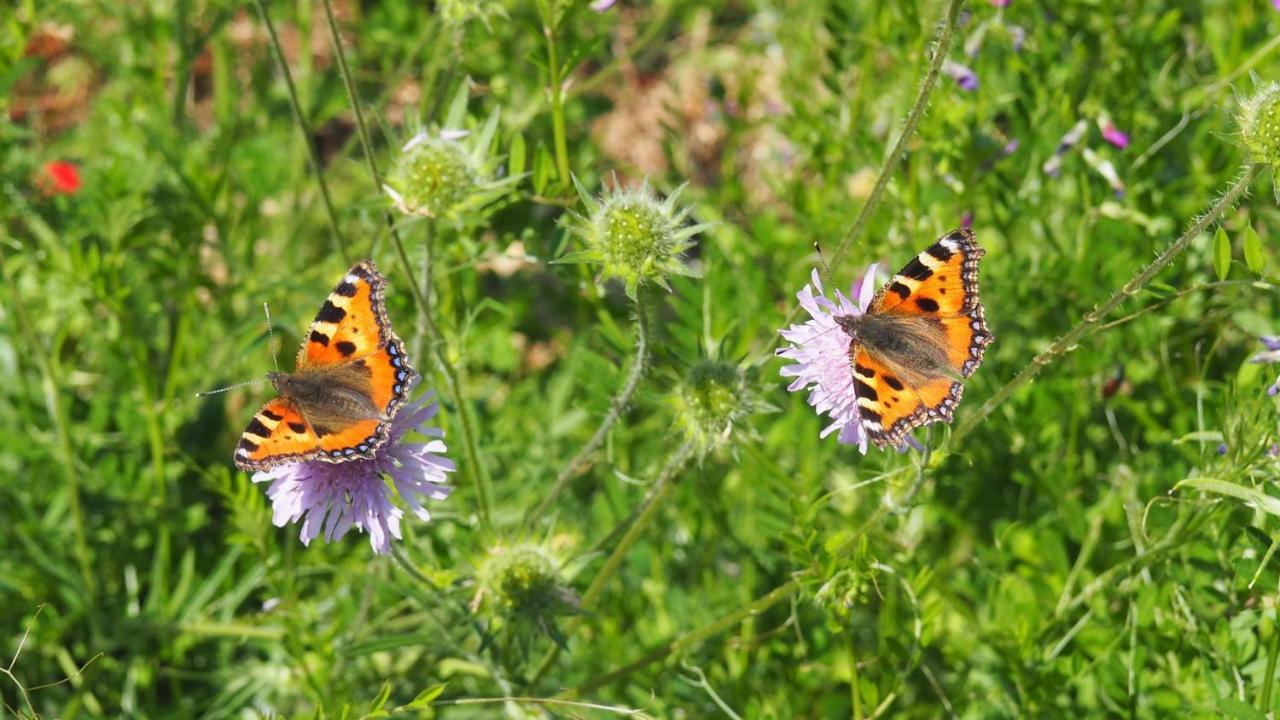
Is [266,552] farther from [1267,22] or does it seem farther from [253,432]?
[1267,22]

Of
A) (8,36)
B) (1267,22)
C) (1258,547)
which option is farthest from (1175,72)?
(8,36)

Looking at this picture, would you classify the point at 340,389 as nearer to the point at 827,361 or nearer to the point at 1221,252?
the point at 827,361

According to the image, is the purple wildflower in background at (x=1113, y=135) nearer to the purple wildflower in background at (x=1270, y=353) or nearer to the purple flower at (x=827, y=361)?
the purple wildflower in background at (x=1270, y=353)

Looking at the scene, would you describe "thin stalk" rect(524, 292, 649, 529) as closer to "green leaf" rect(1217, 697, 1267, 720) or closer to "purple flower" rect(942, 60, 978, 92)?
"green leaf" rect(1217, 697, 1267, 720)

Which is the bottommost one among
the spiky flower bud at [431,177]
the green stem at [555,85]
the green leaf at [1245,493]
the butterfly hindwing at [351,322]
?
the green leaf at [1245,493]

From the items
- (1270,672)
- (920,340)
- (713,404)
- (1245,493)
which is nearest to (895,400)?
(920,340)

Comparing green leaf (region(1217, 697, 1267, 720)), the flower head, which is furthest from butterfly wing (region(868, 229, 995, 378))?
green leaf (region(1217, 697, 1267, 720))

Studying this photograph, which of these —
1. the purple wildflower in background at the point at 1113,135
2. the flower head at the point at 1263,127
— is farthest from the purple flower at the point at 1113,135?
the flower head at the point at 1263,127
